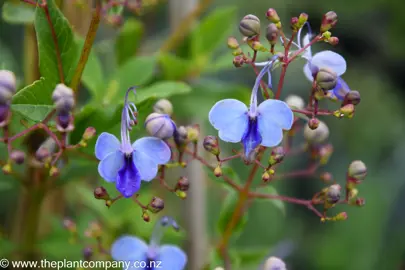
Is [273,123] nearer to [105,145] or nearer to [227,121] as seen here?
[227,121]

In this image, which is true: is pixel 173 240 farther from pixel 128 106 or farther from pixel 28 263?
pixel 128 106

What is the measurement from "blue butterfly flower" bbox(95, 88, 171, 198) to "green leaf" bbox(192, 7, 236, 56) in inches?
15.7

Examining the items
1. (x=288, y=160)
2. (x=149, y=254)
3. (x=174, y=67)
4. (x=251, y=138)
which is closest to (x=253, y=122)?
(x=251, y=138)

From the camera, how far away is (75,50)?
0.65 metres

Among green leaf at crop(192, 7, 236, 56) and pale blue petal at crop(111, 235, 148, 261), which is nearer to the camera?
pale blue petal at crop(111, 235, 148, 261)

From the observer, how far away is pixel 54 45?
635 millimetres

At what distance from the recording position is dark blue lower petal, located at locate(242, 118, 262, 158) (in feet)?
1.91

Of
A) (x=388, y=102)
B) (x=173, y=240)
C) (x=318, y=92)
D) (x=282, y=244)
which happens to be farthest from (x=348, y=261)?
(x=318, y=92)

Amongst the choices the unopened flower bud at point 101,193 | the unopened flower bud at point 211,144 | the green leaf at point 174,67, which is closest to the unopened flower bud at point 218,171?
the unopened flower bud at point 211,144

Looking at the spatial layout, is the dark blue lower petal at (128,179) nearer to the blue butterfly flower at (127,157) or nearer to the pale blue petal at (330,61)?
the blue butterfly flower at (127,157)

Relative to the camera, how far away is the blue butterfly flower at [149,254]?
67 cm

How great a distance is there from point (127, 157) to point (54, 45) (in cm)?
16

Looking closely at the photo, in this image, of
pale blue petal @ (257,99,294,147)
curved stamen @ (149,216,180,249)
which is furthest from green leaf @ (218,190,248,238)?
pale blue petal @ (257,99,294,147)

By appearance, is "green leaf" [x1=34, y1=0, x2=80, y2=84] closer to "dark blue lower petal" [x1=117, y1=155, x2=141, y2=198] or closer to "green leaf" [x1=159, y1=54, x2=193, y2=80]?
"dark blue lower petal" [x1=117, y1=155, x2=141, y2=198]
